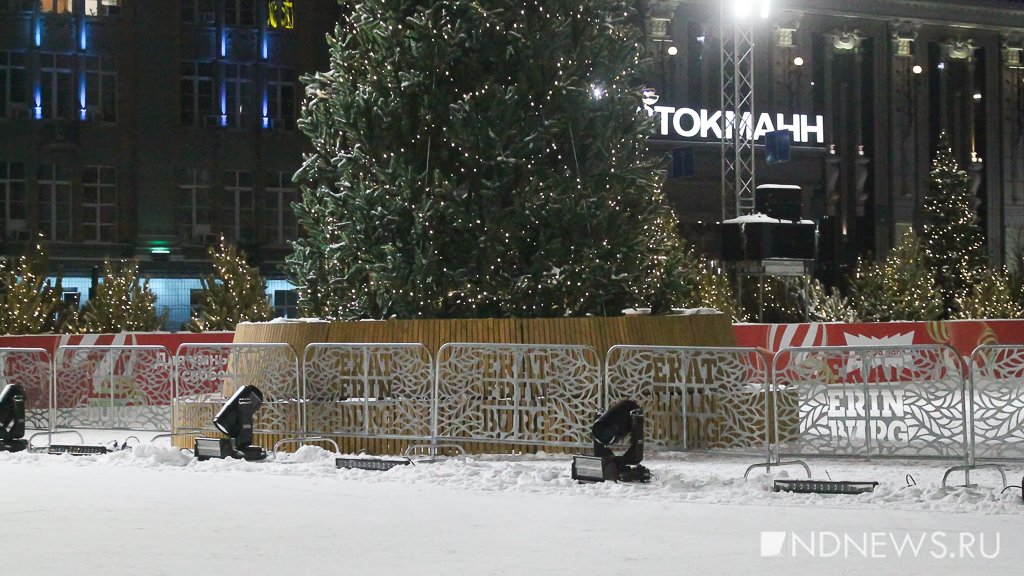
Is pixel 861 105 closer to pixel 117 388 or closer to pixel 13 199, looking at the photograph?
pixel 13 199

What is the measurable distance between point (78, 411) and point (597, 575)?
13304 mm

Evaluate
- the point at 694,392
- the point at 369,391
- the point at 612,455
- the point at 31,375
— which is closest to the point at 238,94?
the point at 31,375

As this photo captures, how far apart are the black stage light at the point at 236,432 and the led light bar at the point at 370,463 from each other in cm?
135

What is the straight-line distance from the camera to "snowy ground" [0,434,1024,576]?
8.76 meters

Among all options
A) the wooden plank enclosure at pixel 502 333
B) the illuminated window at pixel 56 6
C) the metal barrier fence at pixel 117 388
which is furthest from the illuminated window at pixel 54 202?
the wooden plank enclosure at pixel 502 333

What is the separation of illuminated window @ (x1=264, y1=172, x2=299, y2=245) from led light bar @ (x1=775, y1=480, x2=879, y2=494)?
41192 mm

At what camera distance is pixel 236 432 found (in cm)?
1552

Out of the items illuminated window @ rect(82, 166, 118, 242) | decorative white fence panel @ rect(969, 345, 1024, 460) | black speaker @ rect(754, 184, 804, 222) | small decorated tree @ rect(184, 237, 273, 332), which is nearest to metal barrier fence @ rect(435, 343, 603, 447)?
decorative white fence panel @ rect(969, 345, 1024, 460)

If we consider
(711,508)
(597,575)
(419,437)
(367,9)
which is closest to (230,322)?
(367,9)

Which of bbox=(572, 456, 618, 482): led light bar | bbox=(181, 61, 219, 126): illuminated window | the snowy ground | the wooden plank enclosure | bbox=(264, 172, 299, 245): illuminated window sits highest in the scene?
bbox=(181, 61, 219, 126): illuminated window

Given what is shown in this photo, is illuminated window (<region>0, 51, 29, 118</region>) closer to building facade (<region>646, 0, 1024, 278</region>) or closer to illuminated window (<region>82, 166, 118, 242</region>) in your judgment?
illuminated window (<region>82, 166, 118, 242</region>)

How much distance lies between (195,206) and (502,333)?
3633cm

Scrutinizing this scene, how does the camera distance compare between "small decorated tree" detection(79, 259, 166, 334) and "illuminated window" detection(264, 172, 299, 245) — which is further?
"illuminated window" detection(264, 172, 299, 245)

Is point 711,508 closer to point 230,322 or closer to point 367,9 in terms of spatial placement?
point 367,9
